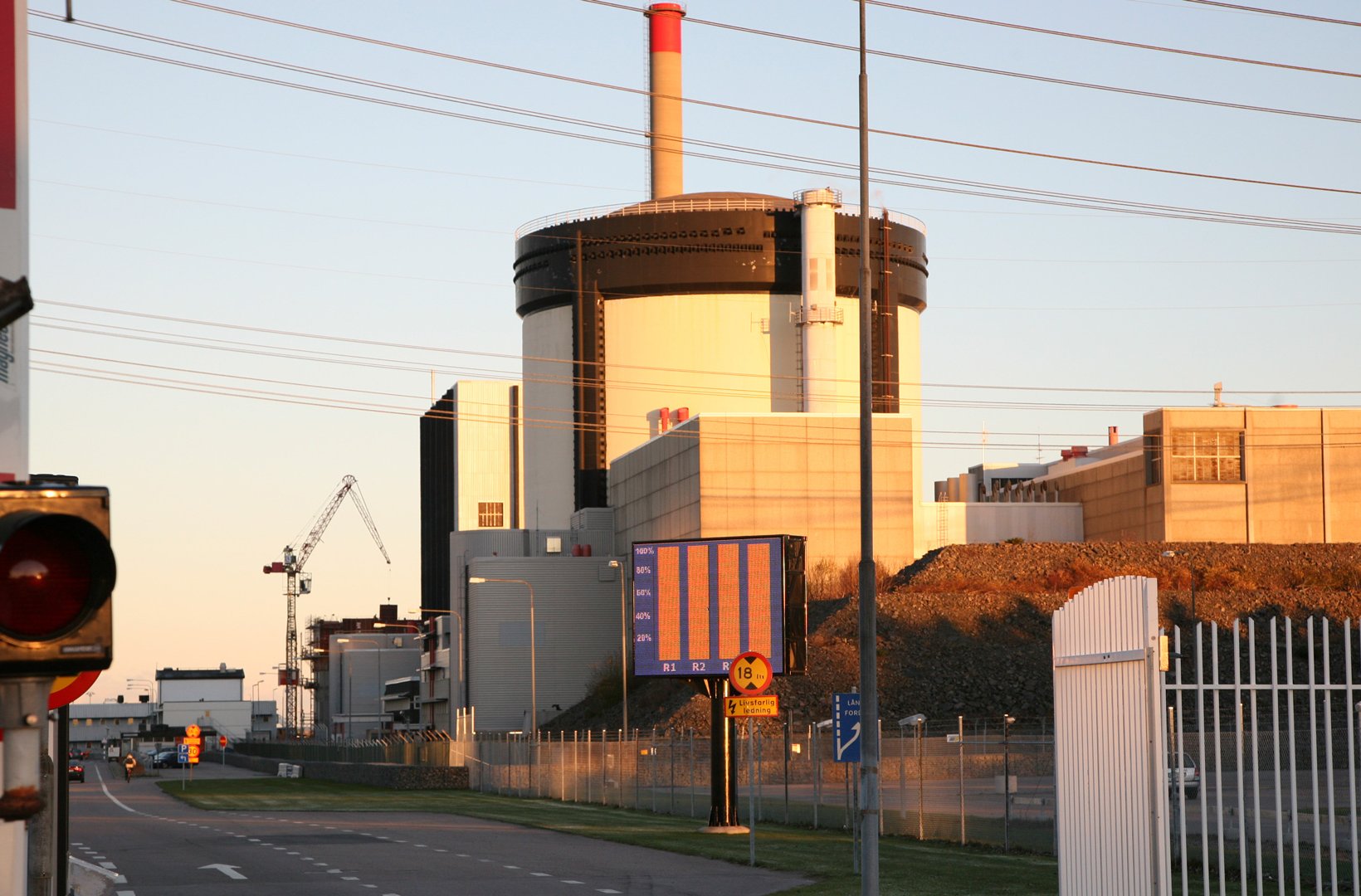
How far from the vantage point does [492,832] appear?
38000mm

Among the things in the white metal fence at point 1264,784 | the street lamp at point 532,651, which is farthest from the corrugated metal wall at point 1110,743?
the street lamp at point 532,651

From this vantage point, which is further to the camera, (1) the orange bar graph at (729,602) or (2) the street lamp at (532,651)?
(2) the street lamp at (532,651)

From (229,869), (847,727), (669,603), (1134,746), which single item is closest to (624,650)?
(669,603)

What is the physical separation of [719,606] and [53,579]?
3877 centimetres

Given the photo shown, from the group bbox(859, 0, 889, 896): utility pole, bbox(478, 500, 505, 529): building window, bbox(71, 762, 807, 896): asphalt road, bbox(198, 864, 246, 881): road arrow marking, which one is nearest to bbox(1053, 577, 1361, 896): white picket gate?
bbox(859, 0, 889, 896): utility pole

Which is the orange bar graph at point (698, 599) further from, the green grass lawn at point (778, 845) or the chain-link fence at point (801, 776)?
the green grass lawn at point (778, 845)

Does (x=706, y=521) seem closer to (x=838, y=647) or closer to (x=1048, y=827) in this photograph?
(x=838, y=647)

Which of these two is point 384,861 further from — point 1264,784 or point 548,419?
point 548,419

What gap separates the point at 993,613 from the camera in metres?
87.3

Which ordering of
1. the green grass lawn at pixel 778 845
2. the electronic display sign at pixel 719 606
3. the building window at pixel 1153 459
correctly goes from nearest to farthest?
1. the green grass lawn at pixel 778 845
2. the electronic display sign at pixel 719 606
3. the building window at pixel 1153 459

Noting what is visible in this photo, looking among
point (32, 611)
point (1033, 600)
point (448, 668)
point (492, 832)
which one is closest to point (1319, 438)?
point (1033, 600)

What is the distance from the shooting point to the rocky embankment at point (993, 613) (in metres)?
80.4

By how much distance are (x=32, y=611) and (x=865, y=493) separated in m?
17.9

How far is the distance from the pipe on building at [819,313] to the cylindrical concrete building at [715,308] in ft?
0.30
